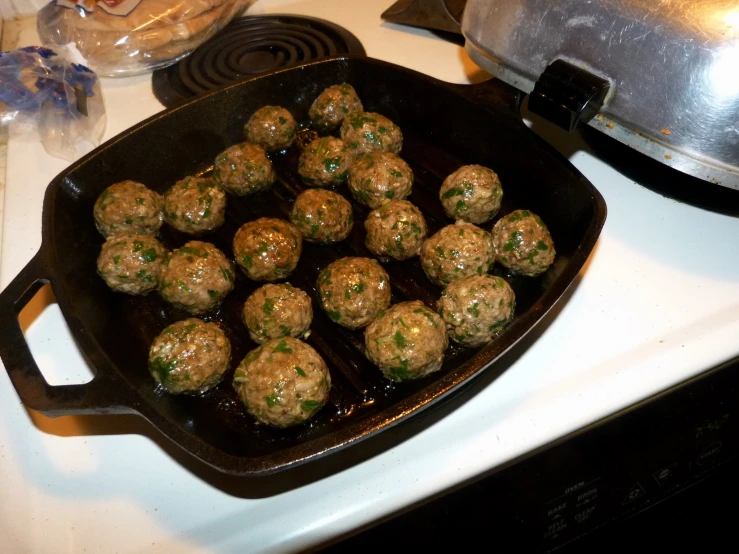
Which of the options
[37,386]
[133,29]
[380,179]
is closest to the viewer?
[37,386]

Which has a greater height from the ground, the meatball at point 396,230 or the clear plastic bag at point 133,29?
the clear plastic bag at point 133,29

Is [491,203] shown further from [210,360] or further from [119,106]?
[119,106]

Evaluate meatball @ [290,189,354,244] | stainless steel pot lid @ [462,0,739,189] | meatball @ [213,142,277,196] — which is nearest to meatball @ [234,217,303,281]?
meatball @ [290,189,354,244]

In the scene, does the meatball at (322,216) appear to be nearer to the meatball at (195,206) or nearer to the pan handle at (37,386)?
the meatball at (195,206)

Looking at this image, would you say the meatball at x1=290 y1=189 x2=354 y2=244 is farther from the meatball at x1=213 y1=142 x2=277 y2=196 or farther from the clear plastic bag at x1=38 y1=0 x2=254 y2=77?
the clear plastic bag at x1=38 y1=0 x2=254 y2=77

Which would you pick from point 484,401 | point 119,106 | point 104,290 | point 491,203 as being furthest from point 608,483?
point 119,106

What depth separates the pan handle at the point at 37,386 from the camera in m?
1.14

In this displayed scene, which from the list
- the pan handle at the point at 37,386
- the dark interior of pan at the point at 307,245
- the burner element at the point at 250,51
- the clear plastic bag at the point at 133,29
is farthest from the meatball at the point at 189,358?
the clear plastic bag at the point at 133,29

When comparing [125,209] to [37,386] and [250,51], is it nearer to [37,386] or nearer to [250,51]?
[37,386]

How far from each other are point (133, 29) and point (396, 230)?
1452 millimetres

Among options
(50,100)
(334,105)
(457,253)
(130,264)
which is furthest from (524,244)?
(50,100)

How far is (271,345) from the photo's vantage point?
1352 mm

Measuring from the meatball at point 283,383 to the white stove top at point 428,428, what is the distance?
16cm

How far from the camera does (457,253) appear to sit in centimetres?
153
